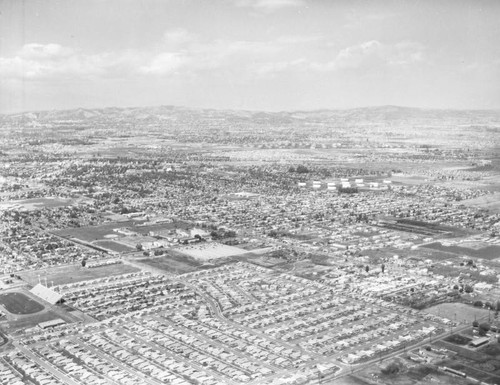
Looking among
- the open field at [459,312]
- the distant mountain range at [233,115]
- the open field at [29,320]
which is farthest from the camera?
the distant mountain range at [233,115]

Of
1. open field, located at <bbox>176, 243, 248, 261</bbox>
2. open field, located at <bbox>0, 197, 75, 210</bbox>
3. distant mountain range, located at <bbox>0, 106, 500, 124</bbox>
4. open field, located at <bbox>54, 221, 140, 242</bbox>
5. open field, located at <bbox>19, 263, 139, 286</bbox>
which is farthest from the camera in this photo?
distant mountain range, located at <bbox>0, 106, 500, 124</bbox>

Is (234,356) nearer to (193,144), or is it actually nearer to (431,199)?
(431,199)

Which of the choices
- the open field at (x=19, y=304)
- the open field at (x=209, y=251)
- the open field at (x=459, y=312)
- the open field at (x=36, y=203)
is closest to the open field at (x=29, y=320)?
the open field at (x=19, y=304)

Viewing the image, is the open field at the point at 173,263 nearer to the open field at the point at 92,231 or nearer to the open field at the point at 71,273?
the open field at the point at 71,273

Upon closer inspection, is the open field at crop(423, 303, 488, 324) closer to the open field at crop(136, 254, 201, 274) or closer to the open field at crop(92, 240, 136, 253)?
the open field at crop(136, 254, 201, 274)

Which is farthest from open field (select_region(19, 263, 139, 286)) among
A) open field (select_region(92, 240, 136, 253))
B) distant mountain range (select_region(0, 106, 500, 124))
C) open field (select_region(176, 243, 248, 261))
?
distant mountain range (select_region(0, 106, 500, 124))

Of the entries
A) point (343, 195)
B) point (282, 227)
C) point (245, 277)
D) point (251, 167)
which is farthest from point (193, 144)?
point (245, 277)

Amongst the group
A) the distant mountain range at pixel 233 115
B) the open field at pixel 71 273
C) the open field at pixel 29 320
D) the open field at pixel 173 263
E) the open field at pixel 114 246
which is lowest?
the open field at pixel 29 320
